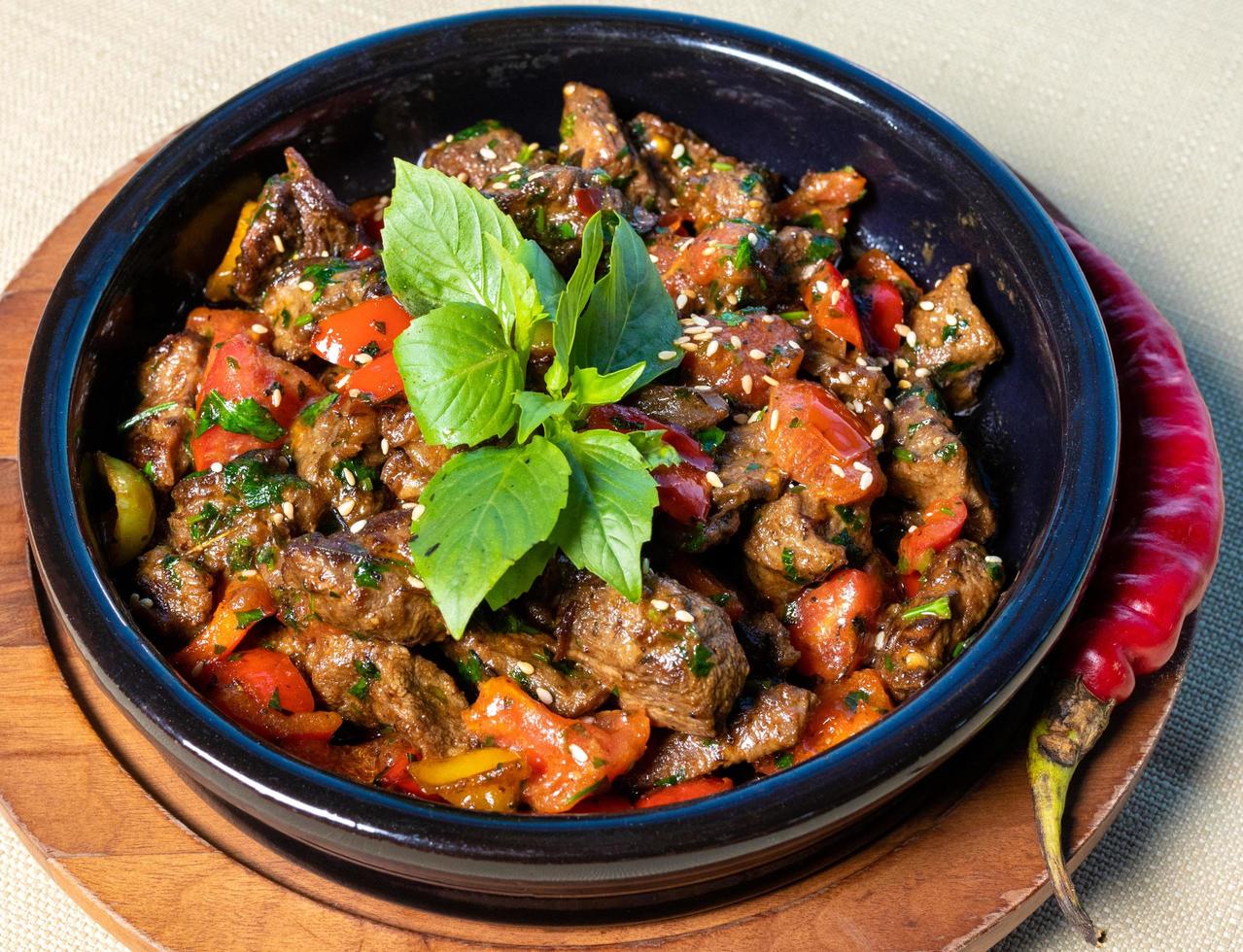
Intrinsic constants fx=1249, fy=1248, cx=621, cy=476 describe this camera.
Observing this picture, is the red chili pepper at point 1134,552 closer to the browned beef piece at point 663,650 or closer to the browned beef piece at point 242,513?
the browned beef piece at point 663,650

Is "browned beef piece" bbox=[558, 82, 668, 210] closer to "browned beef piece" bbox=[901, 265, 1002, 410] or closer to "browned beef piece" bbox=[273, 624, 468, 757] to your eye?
"browned beef piece" bbox=[901, 265, 1002, 410]

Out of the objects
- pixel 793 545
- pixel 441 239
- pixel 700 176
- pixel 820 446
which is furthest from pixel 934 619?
pixel 700 176

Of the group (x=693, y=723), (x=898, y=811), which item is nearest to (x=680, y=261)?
(x=693, y=723)

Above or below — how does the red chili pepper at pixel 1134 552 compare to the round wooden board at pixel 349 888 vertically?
above

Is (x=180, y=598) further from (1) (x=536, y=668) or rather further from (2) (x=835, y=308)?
(2) (x=835, y=308)

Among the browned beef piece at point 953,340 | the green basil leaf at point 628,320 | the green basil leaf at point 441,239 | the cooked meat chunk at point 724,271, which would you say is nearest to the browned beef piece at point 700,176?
the cooked meat chunk at point 724,271

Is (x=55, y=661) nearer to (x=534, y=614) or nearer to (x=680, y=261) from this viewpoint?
(x=534, y=614)
